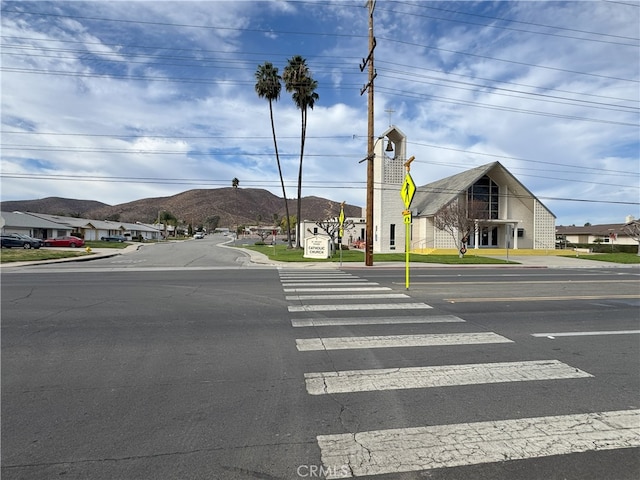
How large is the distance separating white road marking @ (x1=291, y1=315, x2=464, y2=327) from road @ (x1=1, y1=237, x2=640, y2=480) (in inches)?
1.5

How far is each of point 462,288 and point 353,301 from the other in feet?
15.8

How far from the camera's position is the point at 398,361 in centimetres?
512

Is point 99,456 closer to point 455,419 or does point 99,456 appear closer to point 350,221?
point 455,419

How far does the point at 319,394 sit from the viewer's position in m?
4.08

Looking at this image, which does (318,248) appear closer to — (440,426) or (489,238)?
(489,238)

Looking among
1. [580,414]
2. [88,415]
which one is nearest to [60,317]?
[88,415]

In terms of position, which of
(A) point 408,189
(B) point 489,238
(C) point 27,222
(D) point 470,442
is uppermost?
(C) point 27,222

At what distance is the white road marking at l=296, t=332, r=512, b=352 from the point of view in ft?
18.9

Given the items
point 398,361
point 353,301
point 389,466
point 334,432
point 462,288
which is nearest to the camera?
point 389,466

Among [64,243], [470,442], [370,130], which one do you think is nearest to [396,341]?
[470,442]

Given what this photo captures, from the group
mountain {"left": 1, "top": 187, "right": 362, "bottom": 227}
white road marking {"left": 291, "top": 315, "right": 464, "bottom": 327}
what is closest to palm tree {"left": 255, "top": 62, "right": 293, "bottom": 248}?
white road marking {"left": 291, "top": 315, "right": 464, "bottom": 327}

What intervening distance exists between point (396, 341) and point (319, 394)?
2.27 meters

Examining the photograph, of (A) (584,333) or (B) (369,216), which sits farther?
(B) (369,216)

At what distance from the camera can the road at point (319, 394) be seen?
2902 millimetres
